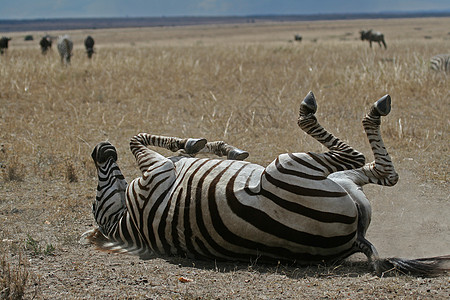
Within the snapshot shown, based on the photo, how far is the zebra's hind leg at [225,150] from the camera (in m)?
4.68

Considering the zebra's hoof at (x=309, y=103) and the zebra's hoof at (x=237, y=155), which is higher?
the zebra's hoof at (x=309, y=103)

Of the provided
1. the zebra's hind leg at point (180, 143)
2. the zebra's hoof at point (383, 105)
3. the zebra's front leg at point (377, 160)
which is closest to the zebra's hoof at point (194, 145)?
the zebra's hind leg at point (180, 143)

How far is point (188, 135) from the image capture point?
811cm

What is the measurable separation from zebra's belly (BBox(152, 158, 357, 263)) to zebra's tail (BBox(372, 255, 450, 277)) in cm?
26

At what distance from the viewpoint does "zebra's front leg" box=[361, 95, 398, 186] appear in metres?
3.86

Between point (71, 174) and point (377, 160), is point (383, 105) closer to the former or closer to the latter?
point (377, 160)

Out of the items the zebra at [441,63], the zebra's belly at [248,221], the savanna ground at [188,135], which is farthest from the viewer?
the zebra at [441,63]

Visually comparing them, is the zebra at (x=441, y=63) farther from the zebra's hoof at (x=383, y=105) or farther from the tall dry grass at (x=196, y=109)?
the zebra's hoof at (x=383, y=105)

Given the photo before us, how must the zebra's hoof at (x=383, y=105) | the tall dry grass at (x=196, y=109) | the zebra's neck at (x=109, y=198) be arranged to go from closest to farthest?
1. the zebra's hoof at (x=383, y=105)
2. the zebra's neck at (x=109, y=198)
3. the tall dry grass at (x=196, y=109)

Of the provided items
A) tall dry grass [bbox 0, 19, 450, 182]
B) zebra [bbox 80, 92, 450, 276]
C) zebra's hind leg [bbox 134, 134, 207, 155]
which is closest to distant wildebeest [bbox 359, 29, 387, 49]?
tall dry grass [bbox 0, 19, 450, 182]

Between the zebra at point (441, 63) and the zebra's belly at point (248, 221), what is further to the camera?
the zebra at point (441, 63)

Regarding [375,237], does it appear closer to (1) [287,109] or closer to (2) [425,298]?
(2) [425,298]

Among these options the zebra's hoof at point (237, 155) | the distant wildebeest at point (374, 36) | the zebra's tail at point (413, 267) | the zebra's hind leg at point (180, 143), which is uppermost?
the distant wildebeest at point (374, 36)

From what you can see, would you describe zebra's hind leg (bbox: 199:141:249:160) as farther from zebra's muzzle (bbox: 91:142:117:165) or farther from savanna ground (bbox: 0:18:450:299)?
savanna ground (bbox: 0:18:450:299)
